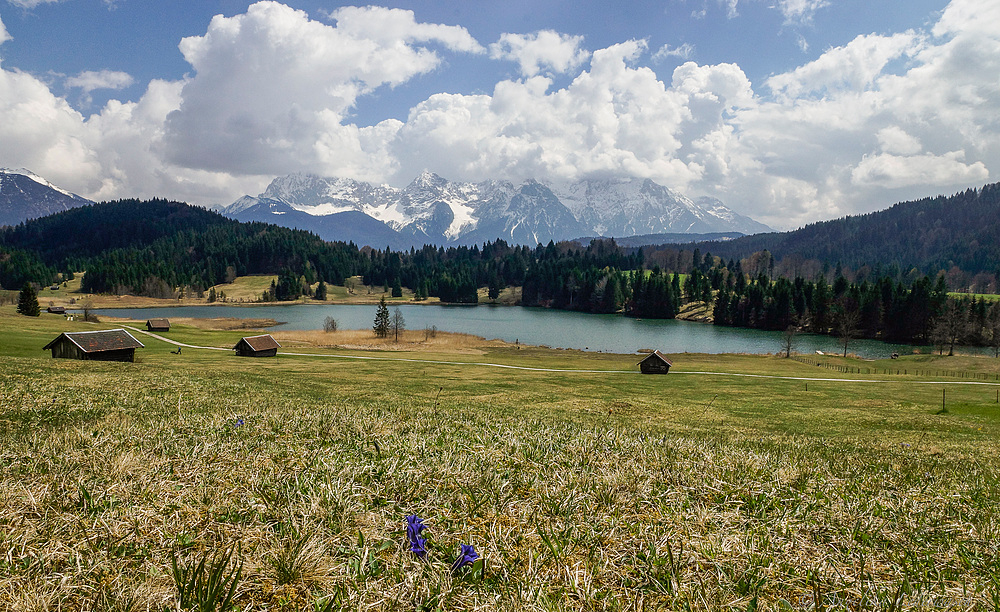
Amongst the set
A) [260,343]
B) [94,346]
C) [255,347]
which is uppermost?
[94,346]

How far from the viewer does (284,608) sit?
284cm

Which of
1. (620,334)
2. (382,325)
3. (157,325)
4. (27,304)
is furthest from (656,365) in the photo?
(27,304)

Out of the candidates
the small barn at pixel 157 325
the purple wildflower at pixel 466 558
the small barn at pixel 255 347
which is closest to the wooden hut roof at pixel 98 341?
the small barn at pixel 255 347

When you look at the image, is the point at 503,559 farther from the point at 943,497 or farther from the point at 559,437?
the point at 943,497

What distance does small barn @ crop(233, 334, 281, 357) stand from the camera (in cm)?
6406

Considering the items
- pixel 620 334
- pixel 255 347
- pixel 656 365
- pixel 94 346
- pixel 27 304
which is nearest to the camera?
pixel 94 346

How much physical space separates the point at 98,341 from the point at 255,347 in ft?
61.5

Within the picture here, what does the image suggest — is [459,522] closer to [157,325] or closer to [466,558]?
[466,558]

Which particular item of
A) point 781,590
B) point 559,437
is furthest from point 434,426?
point 781,590

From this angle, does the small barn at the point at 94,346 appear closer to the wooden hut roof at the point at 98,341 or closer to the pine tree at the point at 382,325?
the wooden hut roof at the point at 98,341

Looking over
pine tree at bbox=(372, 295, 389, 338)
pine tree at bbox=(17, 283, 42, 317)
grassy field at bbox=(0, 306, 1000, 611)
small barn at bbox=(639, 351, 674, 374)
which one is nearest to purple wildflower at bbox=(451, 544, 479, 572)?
grassy field at bbox=(0, 306, 1000, 611)

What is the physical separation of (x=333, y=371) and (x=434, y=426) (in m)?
45.5

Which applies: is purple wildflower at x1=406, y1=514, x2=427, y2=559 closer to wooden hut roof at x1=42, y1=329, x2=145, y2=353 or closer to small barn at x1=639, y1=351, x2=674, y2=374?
wooden hut roof at x1=42, y1=329, x2=145, y2=353

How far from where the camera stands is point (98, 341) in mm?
46750
